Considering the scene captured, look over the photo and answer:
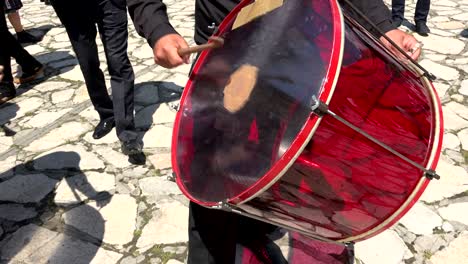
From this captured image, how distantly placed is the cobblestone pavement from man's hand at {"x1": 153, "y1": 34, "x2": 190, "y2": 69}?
1.29 m

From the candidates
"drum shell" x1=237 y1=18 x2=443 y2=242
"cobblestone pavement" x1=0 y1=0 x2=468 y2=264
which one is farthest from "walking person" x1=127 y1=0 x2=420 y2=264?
"cobblestone pavement" x1=0 y1=0 x2=468 y2=264

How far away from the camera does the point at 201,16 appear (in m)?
1.77

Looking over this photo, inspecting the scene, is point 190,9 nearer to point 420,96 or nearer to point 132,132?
point 132,132

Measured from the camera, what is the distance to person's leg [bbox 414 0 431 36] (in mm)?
5133

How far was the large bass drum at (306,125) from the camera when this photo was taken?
3.67ft

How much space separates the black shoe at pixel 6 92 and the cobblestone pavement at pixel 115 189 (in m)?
0.12

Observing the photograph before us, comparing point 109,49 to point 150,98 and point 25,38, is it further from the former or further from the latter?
point 25,38

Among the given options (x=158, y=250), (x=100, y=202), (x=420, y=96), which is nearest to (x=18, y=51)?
(x=100, y=202)

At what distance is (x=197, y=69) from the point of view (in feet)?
4.96

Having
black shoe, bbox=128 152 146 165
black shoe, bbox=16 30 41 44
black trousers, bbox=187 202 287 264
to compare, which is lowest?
black shoe, bbox=128 152 146 165

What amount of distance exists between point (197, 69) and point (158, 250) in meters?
1.27

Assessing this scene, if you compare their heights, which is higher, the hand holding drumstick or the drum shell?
the hand holding drumstick

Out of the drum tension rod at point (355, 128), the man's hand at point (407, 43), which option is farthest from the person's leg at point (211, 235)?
the man's hand at point (407, 43)

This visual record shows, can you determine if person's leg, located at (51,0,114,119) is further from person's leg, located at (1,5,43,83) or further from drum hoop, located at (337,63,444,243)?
drum hoop, located at (337,63,444,243)
